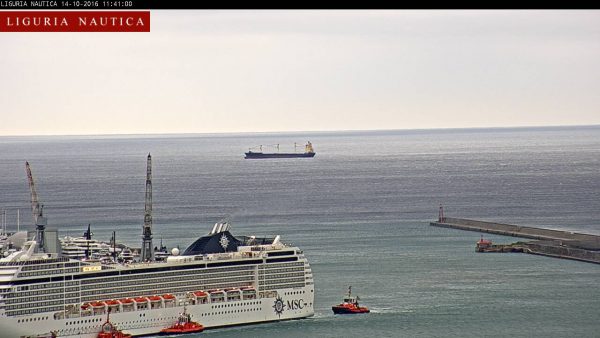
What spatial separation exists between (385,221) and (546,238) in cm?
1225

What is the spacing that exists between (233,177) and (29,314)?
84.2 meters

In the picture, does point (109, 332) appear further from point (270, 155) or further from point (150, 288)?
point (270, 155)

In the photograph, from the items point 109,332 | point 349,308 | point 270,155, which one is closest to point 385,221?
point 349,308

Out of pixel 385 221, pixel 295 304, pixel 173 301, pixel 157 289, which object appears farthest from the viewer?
pixel 385 221

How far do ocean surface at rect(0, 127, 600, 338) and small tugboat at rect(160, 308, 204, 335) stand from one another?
630 mm

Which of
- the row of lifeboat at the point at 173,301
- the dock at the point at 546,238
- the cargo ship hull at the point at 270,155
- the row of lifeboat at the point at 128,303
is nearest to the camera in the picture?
the row of lifeboat at the point at 173,301

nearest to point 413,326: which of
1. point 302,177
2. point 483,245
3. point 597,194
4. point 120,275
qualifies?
point 120,275

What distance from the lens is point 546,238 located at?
55281 mm

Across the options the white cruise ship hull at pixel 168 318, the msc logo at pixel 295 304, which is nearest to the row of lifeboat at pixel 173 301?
the white cruise ship hull at pixel 168 318

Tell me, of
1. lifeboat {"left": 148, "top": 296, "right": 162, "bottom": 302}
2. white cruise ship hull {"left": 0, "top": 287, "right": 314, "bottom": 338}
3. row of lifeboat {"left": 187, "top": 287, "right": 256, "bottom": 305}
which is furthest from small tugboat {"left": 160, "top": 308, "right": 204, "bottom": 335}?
lifeboat {"left": 148, "top": 296, "right": 162, "bottom": 302}

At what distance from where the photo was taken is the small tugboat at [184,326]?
3087 cm

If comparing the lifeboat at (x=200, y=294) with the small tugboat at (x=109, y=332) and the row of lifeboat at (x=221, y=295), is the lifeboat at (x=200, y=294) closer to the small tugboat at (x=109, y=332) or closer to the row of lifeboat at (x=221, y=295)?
the row of lifeboat at (x=221, y=295)

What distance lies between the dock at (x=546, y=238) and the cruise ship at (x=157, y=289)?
18.5 m

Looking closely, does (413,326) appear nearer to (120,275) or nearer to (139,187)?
(120,275)
